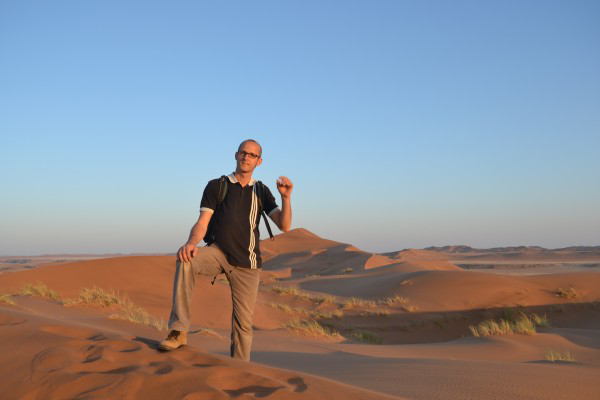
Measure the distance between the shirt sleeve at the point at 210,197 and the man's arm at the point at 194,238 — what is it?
5cm

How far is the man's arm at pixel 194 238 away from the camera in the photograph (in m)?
4.10

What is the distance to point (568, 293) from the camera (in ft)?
62.0

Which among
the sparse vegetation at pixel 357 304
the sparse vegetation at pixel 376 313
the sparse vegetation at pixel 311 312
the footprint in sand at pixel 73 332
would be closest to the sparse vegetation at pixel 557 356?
the footprint in sand at pixel 73 332

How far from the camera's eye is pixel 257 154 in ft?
15.2

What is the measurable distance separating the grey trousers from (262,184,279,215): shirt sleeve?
0.54 metres

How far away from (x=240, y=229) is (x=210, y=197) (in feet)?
1.22

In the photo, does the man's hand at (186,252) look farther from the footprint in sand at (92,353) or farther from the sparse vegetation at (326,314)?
the sparse vegetation at (326,314)

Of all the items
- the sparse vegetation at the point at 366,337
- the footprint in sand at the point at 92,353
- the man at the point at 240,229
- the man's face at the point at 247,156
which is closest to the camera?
the footprint in sand at the point at 92,353

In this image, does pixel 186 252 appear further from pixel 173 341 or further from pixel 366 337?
pixel 366 337

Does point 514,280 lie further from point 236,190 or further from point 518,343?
point 236,190

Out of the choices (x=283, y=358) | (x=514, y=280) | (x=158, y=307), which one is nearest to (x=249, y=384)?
(x=283, y=358)

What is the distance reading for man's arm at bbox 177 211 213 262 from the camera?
161 inches

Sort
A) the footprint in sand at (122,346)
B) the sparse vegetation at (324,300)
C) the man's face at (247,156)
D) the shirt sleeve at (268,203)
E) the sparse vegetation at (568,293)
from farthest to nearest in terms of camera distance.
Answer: the sparse vegetation at (324,300) < the sparse vegetation at (568,293) < the shirt sleeve at (268,203) < the man's face at (247,156) < the footprint in sand at (122,346)

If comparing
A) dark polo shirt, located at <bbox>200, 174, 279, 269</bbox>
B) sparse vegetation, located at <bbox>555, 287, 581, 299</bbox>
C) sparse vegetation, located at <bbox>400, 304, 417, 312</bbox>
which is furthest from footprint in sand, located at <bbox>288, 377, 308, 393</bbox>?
sparse vegetation, located at <bbox>555, 287, 581, 299</bbox>
